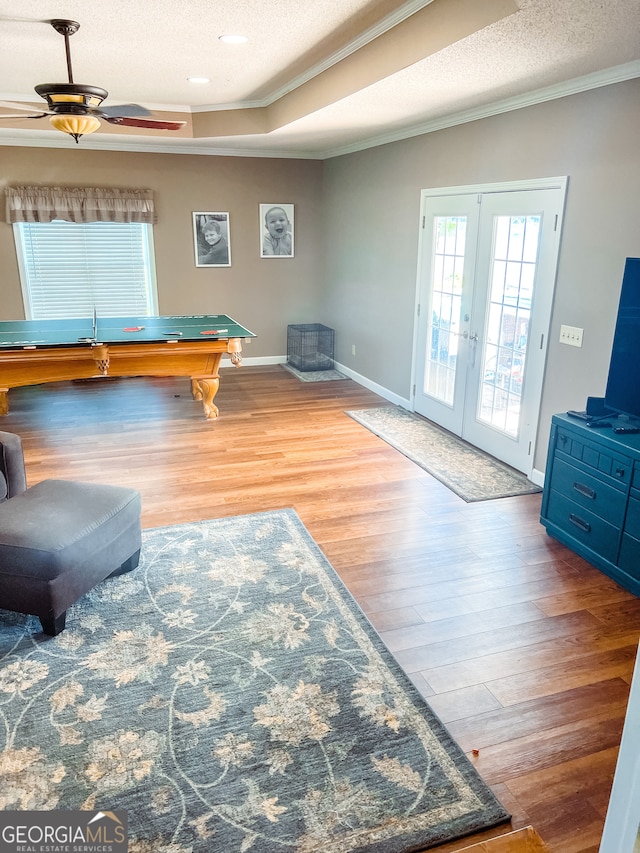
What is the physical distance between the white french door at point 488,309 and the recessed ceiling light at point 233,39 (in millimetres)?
1953

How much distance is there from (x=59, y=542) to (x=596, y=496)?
2.57 meters

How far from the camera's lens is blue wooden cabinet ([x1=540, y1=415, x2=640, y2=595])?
2.92m

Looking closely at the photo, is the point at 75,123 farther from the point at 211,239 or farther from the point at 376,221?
the point at 211,239

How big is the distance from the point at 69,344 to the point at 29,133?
269 centimetres

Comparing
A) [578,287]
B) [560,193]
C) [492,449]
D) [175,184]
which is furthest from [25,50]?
[492,449]

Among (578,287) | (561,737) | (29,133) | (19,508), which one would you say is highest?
(29,133)

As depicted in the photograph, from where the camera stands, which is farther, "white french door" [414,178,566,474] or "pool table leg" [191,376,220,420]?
"pool table leg" [191,376,220,420]

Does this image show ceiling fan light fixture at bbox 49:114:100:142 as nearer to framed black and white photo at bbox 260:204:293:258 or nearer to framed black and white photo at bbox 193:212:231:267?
framed black and white photo at bbox 193:212:231:267

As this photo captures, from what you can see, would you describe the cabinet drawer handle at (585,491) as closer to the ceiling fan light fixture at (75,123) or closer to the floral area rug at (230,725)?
the floral area rug at (230,725)

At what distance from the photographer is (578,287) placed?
3719mm

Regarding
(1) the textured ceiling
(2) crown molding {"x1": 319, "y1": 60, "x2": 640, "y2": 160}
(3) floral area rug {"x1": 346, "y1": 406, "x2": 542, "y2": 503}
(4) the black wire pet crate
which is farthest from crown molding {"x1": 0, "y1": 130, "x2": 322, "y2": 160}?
(3) floral area rug {"x1": 346, "y1": 406, "x2": 542, "y2": 503}

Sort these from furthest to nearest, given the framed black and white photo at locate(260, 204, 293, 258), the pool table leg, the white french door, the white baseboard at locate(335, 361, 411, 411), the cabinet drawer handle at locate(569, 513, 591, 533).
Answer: the framed black and white photo at locate(260, 204, 293, 258) → the white baseboard at locate(335, 361, 411, 411) → the pool table leg → the white french door → the cabinet drawer handle at locate(569, 513, 591, 533)

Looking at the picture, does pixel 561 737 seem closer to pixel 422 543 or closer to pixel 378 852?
pixel 378 852

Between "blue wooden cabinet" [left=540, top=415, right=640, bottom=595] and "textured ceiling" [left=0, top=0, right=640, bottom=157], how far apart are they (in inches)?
71.9
